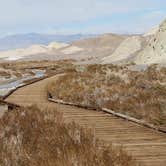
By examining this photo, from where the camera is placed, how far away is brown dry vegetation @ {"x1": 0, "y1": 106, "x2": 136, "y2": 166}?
5.62 m

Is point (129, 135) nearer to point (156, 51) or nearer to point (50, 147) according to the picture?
point (50, 147)

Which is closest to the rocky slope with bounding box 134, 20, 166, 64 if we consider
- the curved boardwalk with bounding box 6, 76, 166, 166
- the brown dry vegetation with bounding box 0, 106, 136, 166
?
the curved boardwalk with bounding box 6, 76, 166, 166

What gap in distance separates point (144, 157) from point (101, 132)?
8.04 feet

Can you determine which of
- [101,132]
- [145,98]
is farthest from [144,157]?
[145,98]

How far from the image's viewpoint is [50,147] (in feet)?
22.3

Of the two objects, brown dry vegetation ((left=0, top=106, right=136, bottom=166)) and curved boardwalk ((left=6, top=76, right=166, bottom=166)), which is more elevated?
brown dry vegetation ((left=0, top=106, right=136, bottom=166))

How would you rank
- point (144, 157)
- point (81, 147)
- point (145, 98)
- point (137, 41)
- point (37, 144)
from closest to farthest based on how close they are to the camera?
1. point (81, 147)
2. point (144, 157)
3. point (37, 144)
4. point (145, 98)
5. point (137, 41)

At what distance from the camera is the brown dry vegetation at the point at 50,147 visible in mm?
5616

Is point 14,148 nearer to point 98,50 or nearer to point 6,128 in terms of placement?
point 6,128

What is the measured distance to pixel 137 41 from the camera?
8788 centimetres

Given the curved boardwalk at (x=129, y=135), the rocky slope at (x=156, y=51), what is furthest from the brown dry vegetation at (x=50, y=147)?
the rocky slope at (x=156, y=51)

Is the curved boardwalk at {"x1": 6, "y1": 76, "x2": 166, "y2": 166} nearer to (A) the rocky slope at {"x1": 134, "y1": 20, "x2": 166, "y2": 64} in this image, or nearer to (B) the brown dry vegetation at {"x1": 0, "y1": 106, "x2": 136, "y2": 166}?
(B) the brown dry vegetation at {"x1": 0, "y1": 106, "x2": 136, "y2": 166}

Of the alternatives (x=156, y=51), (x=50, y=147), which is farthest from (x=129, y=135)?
(x=156, y=51)

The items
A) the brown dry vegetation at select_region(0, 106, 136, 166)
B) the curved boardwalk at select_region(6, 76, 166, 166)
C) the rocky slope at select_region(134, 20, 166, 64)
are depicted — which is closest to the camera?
the brown dry vegetation at select_region(0, 106, 136, 166)
